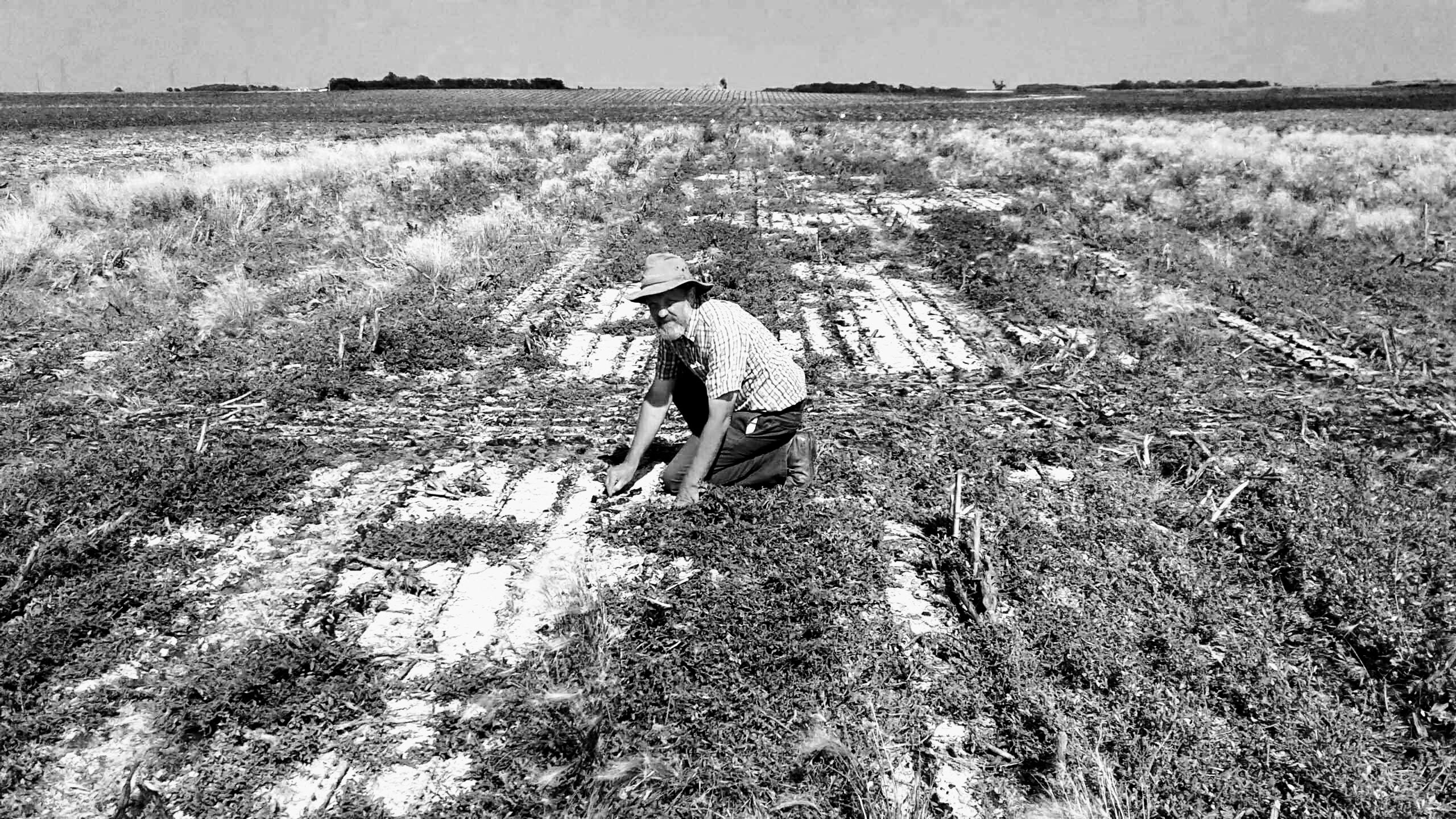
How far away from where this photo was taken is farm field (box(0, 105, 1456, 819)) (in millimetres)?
2668

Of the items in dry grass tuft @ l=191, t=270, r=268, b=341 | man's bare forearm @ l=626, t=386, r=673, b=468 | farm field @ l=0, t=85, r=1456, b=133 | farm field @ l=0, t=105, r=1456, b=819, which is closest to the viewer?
farm field @ l=0, t=105, r=1456, b=819

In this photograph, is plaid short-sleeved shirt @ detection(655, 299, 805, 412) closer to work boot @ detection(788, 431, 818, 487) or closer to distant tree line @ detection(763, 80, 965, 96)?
work boot @ detection(788, 431, 818, 487)

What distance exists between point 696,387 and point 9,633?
3089 millimetres

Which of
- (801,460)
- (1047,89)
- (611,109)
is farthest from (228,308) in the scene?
(1047,89)

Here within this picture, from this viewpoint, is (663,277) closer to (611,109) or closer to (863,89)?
(611,109)

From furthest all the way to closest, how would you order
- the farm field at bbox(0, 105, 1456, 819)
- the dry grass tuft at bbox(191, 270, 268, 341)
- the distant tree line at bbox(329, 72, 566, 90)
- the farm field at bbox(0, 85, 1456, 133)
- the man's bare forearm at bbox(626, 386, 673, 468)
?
the distant tree line at bbox(329, 72, 566, 90) → the farm field at bbox(0, 85, 1456, 133) → the dry grass tuft at bbox(191, 270, 268, 341) → the man's bare forearm at bbox(626, 386, 673, 468) → the farm field at bbox(0, 105, 1456, 819)

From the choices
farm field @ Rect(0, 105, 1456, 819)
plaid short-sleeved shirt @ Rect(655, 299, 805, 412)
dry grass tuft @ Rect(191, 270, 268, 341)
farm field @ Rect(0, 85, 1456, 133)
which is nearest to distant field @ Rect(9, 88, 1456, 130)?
farm field @ Rect(0, 85, 1456, 133)

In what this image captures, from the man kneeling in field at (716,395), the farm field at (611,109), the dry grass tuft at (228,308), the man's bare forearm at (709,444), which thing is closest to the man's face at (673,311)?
the man kneeling in field at (716,395)

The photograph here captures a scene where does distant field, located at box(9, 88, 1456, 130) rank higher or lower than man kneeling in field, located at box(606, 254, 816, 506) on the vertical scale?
higher

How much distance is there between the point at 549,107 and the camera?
58.2 m

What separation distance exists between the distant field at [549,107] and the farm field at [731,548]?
115 ft

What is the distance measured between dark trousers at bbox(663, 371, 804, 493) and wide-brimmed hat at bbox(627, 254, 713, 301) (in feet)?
2.32

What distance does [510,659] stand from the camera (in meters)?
3.18

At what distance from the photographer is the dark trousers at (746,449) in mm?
4250
